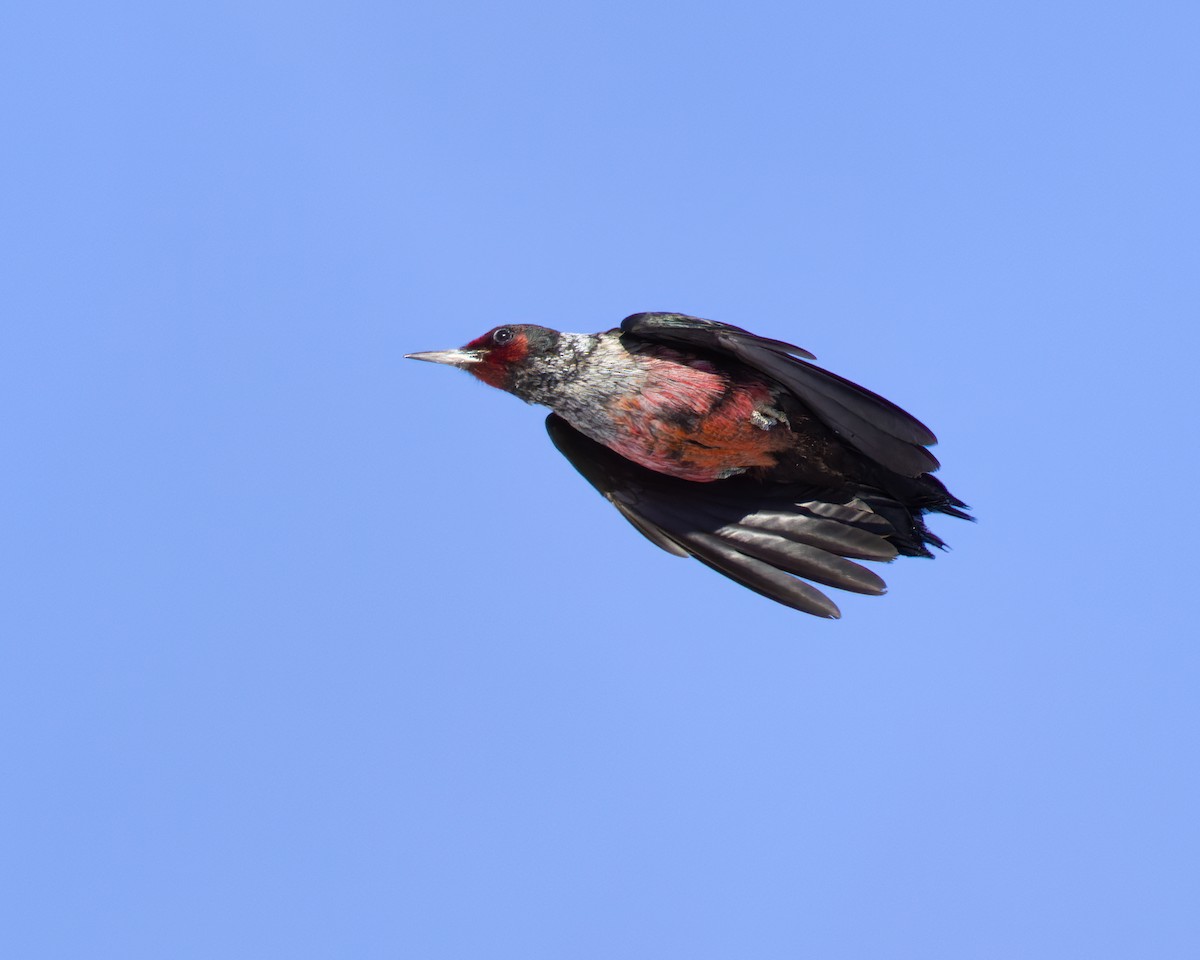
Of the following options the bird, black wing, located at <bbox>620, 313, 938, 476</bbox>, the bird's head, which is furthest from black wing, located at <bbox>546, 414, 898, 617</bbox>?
black wing, located at <bbox>620, 313, 938, 476</bbox>

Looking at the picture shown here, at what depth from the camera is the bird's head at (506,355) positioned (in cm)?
817

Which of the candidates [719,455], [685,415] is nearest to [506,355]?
[685,415]

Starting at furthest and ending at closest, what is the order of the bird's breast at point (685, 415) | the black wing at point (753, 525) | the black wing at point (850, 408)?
the black wing at point (753, 525) → the bird's breast at point (685, 415) → the black wing at point (850, 408)

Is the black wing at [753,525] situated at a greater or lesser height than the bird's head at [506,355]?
lesser

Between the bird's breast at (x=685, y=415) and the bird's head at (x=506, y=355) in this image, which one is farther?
the bird's head at (x=506, y=355)

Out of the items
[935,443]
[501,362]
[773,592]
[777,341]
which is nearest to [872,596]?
[773,592]

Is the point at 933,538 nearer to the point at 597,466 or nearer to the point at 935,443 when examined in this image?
the point at 935,443

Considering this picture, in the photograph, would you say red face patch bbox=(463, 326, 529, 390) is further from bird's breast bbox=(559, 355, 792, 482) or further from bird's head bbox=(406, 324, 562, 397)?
bird's breast bbox=(559, 355, 792, 482)

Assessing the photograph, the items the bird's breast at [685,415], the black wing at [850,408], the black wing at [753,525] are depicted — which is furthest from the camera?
the black wing at [753,525]

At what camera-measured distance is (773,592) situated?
815cm

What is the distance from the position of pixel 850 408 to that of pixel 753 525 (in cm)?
136

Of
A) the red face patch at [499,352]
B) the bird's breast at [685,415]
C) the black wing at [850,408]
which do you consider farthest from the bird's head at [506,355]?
the black wing at [850,408]

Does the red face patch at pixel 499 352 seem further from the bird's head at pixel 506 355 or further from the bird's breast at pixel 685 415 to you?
the bird's breast at pixel 685 415

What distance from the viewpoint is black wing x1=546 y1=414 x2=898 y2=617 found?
815 cm
